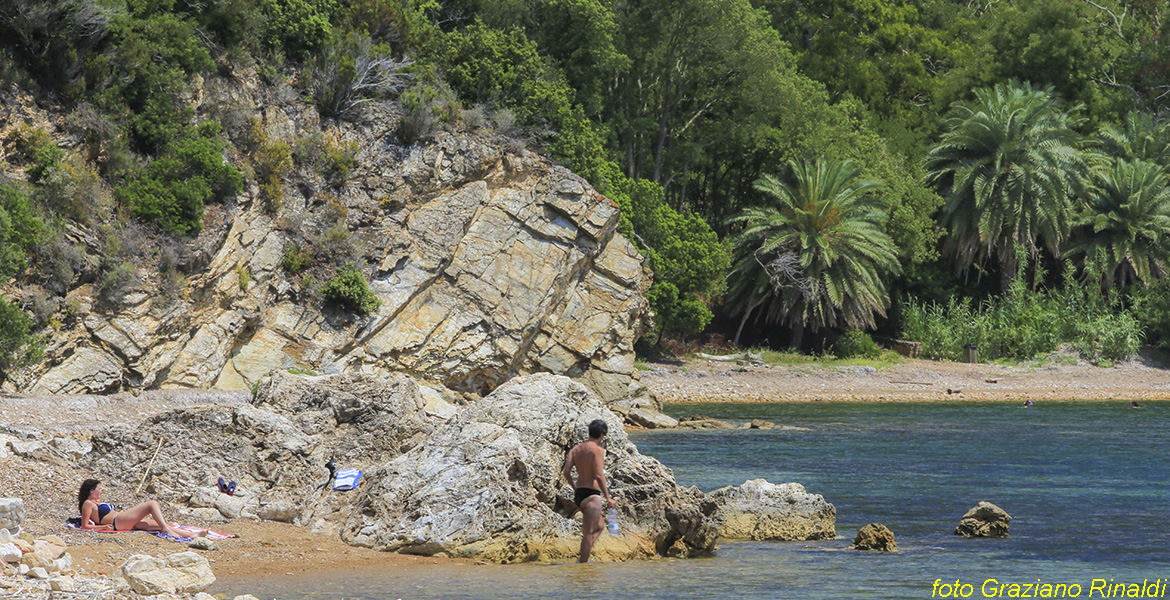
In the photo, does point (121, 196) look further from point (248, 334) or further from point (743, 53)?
point (743, 53)

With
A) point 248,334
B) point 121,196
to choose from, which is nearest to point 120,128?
point 121,196

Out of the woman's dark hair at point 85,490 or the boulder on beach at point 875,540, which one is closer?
the woman's dark hair at point 85,490

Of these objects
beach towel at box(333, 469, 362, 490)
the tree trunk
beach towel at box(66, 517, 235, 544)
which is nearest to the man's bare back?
beach towel at box(333, 469, 362, 490)

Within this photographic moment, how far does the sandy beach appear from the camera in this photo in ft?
37.1

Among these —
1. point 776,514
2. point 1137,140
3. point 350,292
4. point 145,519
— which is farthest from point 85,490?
point 1137,140

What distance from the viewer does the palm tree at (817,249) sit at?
44.5m

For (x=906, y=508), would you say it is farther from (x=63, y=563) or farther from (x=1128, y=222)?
(x=1128, y=222)

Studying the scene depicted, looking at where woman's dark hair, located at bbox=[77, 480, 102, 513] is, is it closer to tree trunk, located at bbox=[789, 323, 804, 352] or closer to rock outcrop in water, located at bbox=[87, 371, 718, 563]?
rock outcrop in water, located at bbox=[87, 371, 718, 563]

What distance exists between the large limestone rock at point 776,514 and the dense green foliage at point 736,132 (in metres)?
14.8

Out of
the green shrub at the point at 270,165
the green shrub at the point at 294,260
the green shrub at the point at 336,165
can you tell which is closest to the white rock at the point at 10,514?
the green shrub at the point at 294,260

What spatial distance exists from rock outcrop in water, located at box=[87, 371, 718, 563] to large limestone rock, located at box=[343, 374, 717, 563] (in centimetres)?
1

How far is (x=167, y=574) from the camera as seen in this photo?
9.64 m

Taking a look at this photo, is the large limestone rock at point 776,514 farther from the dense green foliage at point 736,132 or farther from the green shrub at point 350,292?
the green shrub at point 350,292

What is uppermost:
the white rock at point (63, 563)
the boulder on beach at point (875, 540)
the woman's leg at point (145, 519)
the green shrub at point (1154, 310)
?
the green shrub at point (1154, 310)
